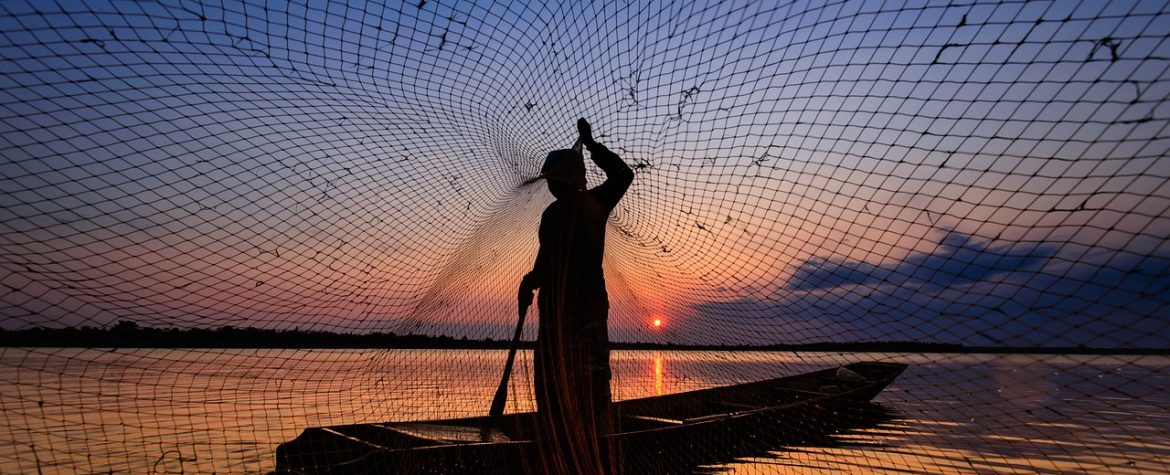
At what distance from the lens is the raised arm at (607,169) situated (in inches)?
159

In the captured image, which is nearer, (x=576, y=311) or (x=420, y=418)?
(x=576, y=311)

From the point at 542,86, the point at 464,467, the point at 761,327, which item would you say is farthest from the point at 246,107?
the point at 761,327

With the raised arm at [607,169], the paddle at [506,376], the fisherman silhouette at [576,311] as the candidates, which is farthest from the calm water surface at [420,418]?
the raised arm at [607,169]

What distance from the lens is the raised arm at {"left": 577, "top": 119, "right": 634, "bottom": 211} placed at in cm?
404

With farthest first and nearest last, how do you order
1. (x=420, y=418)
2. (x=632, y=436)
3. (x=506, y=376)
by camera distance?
1. (x=420, y=418)
2. (x=506, y=376)
3. (x=632, y=436)

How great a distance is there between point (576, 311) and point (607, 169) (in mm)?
1124

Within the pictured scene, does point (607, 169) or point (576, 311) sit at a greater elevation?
point (607, 169)

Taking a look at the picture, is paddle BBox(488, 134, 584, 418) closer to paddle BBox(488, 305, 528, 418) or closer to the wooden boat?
paddle BBox(488, 305, 528, 418)

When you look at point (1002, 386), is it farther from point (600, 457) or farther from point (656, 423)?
A: point (600, 457)

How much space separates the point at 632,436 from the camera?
4.43 meters

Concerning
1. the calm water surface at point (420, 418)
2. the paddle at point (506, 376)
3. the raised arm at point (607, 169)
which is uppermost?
the raised arm at point (607, 169)

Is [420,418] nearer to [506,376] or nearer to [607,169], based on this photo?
[506,376]

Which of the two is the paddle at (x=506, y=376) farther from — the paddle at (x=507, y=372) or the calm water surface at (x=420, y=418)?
the calm water surface at (x=420, y=418)

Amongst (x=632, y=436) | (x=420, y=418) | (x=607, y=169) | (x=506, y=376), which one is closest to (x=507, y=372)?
(x=506, y=376)
